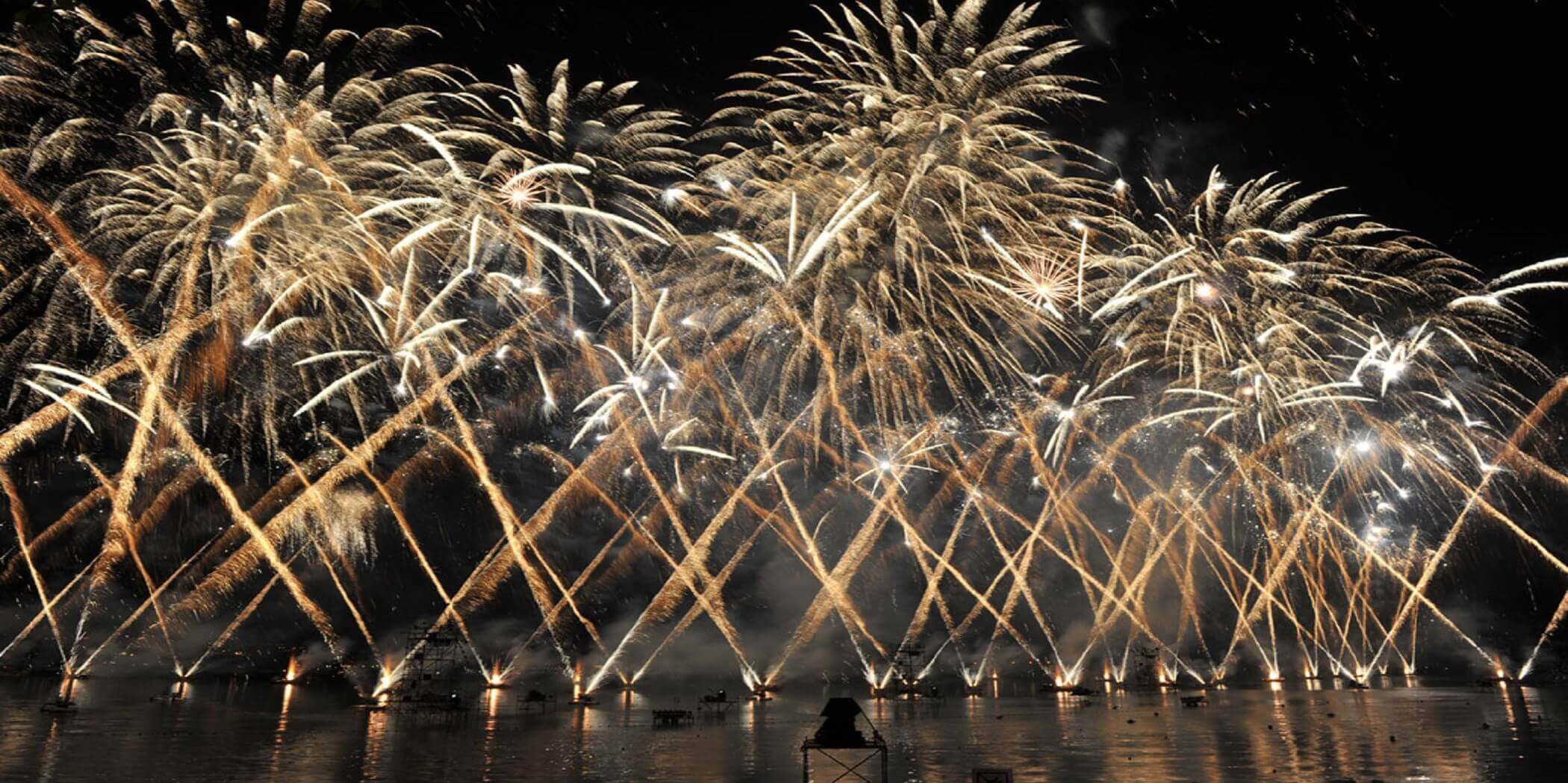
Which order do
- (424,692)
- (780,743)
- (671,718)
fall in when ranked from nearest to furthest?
(780,743) < (671,718) < (424,692)

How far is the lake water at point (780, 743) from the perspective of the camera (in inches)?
1048

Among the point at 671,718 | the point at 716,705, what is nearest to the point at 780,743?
the point at 671,718

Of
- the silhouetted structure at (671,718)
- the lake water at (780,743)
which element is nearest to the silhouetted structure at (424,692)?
the lake water at (780,743)

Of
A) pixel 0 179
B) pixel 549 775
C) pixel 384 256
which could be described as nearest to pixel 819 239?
pixel 384 256

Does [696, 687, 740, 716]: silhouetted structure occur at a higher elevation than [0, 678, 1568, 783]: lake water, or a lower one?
lower

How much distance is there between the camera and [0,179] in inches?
971

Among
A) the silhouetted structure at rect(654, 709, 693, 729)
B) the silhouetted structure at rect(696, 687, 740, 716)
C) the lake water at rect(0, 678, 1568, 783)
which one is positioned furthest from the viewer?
the silhouetted structure at rect(696, 687, 740, 716)

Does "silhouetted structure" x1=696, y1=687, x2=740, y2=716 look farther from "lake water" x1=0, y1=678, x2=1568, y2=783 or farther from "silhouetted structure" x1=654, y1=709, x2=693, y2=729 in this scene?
"silhouetted structure" x1=654, y1=709, x2=693, y2=729

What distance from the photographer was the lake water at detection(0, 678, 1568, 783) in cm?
2661

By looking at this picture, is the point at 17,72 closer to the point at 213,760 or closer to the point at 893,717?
the point at 213,760

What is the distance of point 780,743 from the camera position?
127 feet

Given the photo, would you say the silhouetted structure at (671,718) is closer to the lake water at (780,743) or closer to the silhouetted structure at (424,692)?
the lake water at (780,743)

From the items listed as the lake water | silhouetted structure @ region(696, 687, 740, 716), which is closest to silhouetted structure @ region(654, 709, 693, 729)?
the lake water

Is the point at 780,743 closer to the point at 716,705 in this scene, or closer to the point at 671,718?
the point at 671,718
